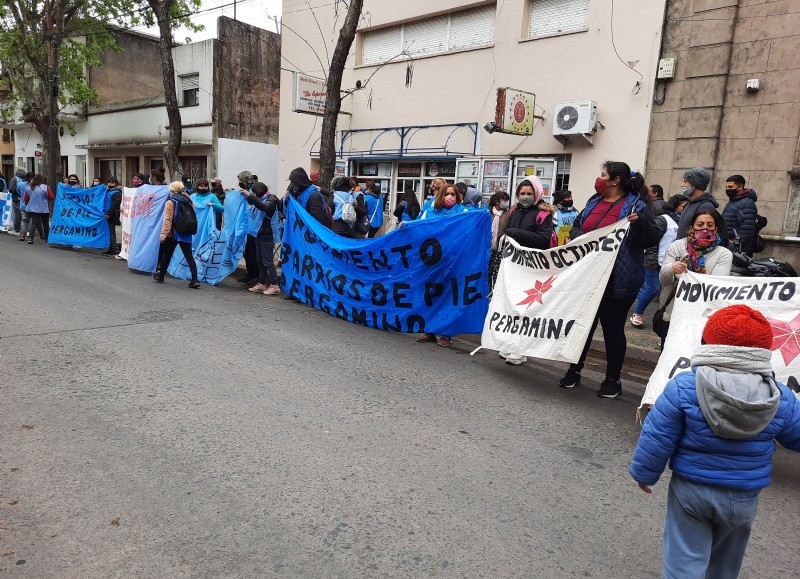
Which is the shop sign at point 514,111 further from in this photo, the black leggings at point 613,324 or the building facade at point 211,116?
the building facade at point 211,116

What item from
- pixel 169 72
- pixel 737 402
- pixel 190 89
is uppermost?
pixel 190 89

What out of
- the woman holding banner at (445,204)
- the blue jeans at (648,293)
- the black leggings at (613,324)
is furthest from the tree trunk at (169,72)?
the black leggings at (613,324)

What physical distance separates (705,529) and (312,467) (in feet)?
6.87

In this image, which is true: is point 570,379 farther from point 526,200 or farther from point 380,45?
point 380,45

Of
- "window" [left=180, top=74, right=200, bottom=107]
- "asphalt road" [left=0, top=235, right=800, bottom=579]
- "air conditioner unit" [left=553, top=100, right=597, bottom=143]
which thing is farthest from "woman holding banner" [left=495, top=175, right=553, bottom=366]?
"window" [left=180, top=74, right=200, bottom=107]

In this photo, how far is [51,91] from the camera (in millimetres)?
17422

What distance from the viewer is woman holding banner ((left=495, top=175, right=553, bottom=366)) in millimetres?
5770

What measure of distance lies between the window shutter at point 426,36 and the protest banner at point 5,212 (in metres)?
12.2

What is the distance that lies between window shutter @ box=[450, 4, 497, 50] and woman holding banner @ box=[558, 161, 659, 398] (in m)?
9.49

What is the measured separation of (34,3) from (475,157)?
1671 cm

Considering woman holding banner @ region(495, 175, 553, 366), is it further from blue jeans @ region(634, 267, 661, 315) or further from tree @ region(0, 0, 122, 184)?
tree @ region(0, 0, 122, 184)

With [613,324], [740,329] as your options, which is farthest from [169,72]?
[740,329]

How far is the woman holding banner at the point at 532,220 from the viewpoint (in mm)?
5770

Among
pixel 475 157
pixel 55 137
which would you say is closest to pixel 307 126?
pixel 475 157
